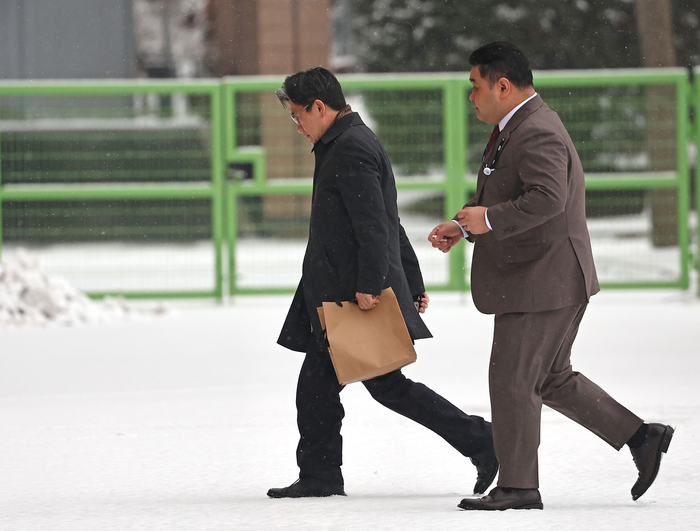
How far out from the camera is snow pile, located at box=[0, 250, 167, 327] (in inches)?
377

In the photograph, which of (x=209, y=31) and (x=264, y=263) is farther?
(x=209, y=31)

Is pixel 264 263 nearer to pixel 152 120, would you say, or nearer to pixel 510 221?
pixel 152 120

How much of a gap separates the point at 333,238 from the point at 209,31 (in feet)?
135

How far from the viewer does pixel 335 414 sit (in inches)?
155

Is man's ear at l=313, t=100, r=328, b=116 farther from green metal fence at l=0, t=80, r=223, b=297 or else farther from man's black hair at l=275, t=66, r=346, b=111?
green metal fence at l=0, t=80, r=223, b=297

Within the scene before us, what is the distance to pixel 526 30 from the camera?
2844 cm

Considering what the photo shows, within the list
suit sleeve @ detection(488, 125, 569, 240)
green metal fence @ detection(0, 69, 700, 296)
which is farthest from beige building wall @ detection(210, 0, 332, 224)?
suit sleeve @ detection(488, 125, 569, 240)

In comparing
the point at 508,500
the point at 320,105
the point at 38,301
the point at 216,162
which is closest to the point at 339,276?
the point at 320,105

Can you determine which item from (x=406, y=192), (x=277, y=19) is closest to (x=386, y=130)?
(x=406, y=192)

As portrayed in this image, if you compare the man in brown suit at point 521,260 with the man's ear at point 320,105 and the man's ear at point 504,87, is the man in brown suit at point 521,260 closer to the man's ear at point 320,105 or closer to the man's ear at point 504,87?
the man's ear at point 504,87

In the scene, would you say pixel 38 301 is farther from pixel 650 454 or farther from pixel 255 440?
pixel 650 454

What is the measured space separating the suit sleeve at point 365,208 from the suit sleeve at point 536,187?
0.44 metres

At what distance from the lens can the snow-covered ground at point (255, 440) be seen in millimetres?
3623

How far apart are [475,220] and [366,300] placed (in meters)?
0.48
